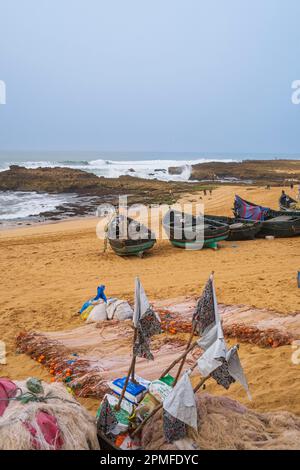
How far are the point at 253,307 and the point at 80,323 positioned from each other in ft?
11.2

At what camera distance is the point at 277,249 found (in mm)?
12992

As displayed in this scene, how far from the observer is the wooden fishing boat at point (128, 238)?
12450mm

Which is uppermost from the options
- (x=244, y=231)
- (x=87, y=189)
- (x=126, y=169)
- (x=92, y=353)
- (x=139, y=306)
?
(x=126, y=169)

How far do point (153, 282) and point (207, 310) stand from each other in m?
6.40

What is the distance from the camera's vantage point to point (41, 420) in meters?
2.90

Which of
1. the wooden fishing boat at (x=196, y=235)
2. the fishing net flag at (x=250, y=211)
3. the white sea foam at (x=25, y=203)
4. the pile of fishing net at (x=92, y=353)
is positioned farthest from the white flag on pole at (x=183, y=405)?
the white sea foam at (x=25, y=203)

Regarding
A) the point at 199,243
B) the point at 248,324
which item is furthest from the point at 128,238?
the point at 248,324

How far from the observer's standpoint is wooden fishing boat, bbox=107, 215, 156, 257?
12.4m

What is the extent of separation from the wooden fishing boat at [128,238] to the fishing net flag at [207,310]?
8.87 metres

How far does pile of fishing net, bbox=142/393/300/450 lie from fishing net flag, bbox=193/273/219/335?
710mm

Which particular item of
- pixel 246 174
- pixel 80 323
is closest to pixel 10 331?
pixel 80 323

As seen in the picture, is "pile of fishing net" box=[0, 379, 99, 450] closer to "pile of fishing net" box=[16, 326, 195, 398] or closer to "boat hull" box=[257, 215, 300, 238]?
"pile of fishing net" box=[16, 326, 195, 398]

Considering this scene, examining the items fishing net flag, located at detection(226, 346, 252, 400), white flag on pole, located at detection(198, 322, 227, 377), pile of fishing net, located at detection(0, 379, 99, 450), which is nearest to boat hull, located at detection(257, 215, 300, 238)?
fishing net flag, located at detection(226, 346, 252, 400)

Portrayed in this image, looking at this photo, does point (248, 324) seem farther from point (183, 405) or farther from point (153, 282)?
point (183, 405)
